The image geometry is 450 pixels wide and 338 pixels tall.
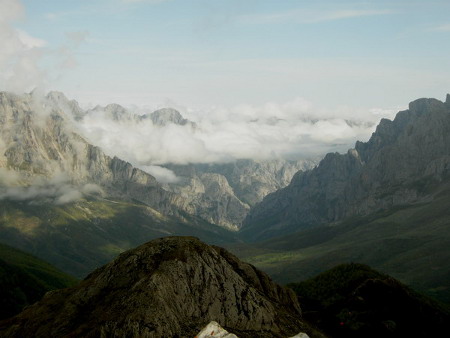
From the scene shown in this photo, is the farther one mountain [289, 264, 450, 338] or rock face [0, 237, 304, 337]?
mountain [289, 264, 450, 338]

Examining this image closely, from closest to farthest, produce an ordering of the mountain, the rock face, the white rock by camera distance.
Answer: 1. the white rock
2. the rock face
3. the mountain

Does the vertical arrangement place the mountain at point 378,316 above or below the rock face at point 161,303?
below

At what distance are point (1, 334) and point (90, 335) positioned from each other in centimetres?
3808

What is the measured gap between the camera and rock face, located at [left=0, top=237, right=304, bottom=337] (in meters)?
102

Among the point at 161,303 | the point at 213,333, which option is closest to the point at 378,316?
the point at 161,303

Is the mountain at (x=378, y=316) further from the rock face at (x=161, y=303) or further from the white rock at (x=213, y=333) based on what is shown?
the white rock at (x=213, y=333)

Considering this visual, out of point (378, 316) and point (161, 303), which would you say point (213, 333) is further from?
point (378, 316)

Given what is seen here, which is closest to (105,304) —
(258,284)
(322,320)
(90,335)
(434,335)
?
(90,335)

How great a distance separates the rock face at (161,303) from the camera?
102 m

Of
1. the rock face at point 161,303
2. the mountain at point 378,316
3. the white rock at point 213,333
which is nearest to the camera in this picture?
the white rock at point 213,333

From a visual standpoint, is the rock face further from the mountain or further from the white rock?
the mountain

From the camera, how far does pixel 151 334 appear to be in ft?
319

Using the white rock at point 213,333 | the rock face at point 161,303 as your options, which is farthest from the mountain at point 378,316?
the white rock at point 213,333

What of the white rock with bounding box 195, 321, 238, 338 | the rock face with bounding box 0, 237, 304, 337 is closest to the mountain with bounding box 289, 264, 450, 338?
the rock face with bounding box 0, 237, 304, 337
